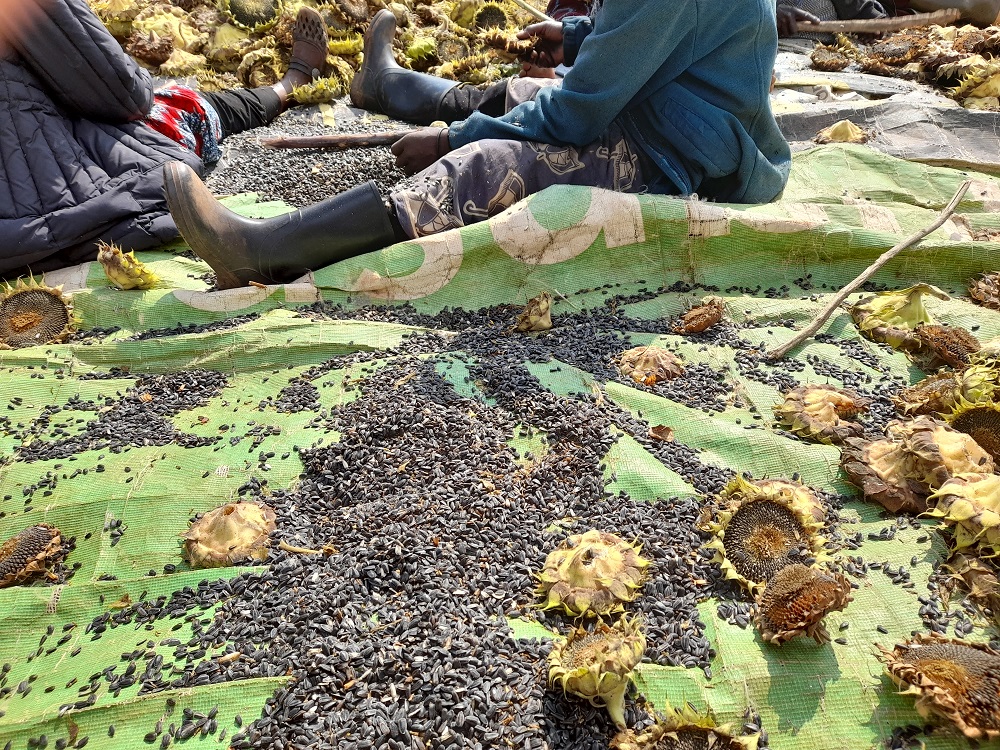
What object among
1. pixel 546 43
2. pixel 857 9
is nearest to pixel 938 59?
pixel 857 9

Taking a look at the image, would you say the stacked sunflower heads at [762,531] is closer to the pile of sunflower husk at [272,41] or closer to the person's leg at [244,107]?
the person's leg at [244,107]

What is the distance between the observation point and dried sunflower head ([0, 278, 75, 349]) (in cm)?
304

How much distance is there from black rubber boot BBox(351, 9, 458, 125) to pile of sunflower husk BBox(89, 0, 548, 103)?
367 mm

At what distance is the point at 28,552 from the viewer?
2057 millimetres

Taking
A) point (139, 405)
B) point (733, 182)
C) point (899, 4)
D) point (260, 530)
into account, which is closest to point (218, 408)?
point (139, 405)

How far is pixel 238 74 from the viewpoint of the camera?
224 inches

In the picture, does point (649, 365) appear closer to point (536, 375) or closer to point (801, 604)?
point (536, 375)

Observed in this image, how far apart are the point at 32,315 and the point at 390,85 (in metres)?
3.18

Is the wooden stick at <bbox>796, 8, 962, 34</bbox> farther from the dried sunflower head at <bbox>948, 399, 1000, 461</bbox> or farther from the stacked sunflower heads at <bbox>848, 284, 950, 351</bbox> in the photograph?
the dried sunflower head at <bbox>948, 399, 1000, 461</bbox>

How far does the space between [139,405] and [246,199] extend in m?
1.95

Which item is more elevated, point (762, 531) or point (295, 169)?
point (295, 169)

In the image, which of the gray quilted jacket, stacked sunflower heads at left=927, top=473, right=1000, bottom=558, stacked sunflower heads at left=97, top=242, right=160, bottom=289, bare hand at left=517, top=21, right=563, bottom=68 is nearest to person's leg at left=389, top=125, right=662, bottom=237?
stacked sunflower heads at left=97, top=242, right=160, bottom=289

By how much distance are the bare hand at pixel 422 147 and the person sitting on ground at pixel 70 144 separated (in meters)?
1.38

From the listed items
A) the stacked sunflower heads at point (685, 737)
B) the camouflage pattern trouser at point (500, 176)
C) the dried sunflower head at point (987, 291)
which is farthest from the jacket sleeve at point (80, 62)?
the dried sunflower head at point (987, 291)
